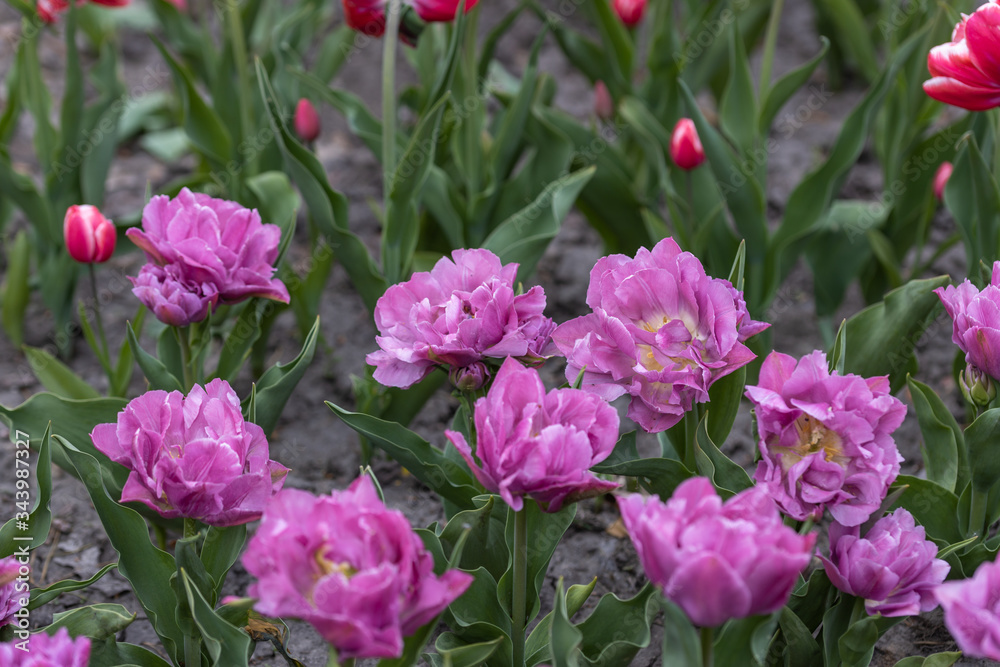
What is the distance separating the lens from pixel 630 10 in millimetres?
2561

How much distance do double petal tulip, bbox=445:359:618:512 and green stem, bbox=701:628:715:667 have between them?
0.58ft

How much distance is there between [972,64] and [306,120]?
1.46m

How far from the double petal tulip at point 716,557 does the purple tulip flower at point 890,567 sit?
26cm

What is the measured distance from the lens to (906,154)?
243 cm

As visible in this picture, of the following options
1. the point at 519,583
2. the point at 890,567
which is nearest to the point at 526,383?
the point at 519,583

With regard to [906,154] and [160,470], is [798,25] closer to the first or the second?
[906,154]

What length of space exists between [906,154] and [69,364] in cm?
220

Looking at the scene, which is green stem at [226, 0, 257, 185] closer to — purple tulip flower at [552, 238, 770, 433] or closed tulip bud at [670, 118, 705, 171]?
closed tulip bud at [670, 118, 705, 171]

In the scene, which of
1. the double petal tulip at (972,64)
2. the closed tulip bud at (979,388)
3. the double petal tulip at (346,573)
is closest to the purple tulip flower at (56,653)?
the double petal tulip at (346,573)

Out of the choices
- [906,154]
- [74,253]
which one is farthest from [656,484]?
[906,154]

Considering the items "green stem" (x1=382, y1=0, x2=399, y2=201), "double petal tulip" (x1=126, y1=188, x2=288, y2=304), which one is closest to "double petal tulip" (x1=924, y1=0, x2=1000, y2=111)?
"green stem" (x1=382, y1=0, x2=399, y2=201)

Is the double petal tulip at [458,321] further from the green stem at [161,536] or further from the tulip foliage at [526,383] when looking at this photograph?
the green stem at [161,536]

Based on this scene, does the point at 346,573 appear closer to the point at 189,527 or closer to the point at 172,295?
the point at 189,527

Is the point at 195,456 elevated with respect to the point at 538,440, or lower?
lower
